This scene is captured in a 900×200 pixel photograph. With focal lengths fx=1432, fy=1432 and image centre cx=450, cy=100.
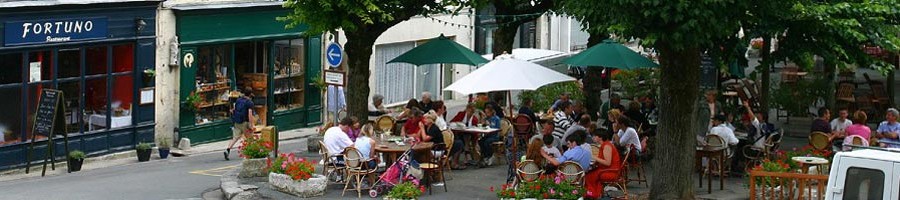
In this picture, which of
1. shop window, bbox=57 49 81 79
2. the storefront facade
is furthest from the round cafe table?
shop window, bbox=57 49 81 79

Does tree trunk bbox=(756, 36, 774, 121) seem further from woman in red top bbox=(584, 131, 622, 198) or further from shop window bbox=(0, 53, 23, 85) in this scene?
shop window bbox=(0, 53, 23, 85)

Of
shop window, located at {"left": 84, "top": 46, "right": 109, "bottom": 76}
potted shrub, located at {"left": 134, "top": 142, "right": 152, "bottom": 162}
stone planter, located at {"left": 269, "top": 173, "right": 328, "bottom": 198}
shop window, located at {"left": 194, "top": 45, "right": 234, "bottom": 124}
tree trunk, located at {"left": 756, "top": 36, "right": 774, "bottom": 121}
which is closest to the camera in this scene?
stone planter, located at {"left": 269, "top": 173, "right": 328, "bottom": 198}

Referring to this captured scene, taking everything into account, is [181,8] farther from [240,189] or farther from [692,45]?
[692,45]

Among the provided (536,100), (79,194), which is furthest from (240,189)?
(536,100)

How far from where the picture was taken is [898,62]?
134ft

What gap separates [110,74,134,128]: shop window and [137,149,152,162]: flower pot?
0.97m

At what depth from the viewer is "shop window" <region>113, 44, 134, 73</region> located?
91.4 ft

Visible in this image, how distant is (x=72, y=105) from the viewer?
2692 centimetres

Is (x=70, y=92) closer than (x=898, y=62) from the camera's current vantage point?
Yes

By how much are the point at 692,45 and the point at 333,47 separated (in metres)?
10.0

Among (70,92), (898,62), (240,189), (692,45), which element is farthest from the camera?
(898,62)

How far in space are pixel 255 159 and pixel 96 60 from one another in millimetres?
6496

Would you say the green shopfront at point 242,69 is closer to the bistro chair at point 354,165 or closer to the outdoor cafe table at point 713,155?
the bistro chair at point 354,165

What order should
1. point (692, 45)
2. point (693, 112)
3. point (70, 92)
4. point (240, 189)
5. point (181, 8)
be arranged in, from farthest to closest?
1. point (181, 8)
2. point (70, 92)
3. point (240, 189)
4. point (693, 112)
5. point (692, 45)
